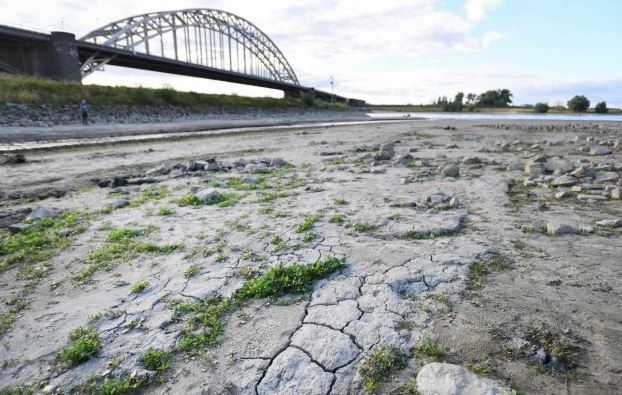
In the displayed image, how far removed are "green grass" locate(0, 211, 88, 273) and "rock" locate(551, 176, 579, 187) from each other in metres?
9.50

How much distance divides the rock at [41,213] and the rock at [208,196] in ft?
8.64

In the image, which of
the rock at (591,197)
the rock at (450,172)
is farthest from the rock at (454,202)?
the rock at (450,172)

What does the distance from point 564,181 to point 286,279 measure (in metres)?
7.18

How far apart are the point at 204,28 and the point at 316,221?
9274 cm

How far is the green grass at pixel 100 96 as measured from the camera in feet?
97.5

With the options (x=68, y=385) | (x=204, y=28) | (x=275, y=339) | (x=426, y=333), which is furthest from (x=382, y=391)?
(x=204, y=28)

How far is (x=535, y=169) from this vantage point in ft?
30.4

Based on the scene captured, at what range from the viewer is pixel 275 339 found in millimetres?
3053

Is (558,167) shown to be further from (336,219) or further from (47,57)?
(47,57)

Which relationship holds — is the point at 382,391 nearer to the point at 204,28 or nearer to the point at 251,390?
the point at 251,390

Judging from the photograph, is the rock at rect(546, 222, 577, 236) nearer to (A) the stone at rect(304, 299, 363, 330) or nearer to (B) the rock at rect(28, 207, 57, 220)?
(A) the stone at rect(304, 299, 363, 330)

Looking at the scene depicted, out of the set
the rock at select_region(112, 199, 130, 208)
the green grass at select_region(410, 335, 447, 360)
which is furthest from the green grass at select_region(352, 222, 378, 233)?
the rock at select_region(112, 199, 130, 208)

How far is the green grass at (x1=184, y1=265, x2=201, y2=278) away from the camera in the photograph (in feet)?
13.8

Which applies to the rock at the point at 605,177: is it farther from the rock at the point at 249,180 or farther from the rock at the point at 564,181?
the rock at the point at 249,180
